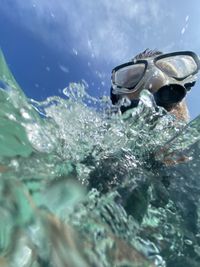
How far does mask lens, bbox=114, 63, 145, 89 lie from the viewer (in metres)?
6.74

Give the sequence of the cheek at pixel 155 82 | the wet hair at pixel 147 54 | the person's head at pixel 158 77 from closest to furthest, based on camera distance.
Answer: the person's head at pixel 158 77, the cheek at pixel 155 82, the wet hair at pixel 147 54

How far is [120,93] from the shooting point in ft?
22.2

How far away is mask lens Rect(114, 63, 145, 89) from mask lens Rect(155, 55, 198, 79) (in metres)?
0.32

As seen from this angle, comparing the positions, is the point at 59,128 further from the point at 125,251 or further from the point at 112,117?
the point at 125,251

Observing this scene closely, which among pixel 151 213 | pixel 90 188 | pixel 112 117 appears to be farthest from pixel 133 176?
pixel 112 117

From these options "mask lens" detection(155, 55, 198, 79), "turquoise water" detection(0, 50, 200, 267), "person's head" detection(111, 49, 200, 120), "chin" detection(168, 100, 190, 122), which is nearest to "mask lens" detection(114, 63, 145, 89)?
"person's head" detection(111, 49, 200, 120)

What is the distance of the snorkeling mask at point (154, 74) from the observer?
6.22 m

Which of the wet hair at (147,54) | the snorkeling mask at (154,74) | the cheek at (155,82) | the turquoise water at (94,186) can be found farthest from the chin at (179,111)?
the wet hair at (147,54)

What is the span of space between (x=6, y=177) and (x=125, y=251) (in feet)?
2.77

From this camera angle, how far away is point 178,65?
6.62m

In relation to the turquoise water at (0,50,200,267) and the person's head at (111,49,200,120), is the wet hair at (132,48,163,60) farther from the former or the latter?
the turquoise water at (0,50,200,267)

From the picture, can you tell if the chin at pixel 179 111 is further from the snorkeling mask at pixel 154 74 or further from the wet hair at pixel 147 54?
the wet hair at pixel 147 54

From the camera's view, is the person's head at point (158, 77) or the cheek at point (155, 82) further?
the cheek at point (155, 82)

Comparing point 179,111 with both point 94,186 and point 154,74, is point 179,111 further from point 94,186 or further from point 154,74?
point 94,186
